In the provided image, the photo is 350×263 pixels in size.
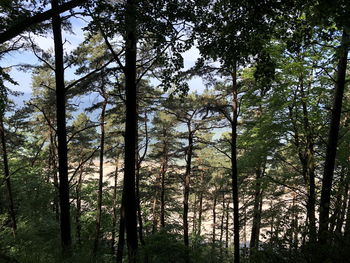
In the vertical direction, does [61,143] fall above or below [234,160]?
above

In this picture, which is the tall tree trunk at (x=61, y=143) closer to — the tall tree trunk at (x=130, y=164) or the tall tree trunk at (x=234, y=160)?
the tall tree trunk at (x=130, y=164)

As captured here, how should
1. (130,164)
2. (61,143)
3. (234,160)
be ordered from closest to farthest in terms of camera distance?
(130,164), (61,143), (234,160)

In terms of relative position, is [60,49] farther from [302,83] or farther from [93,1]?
[302,83]

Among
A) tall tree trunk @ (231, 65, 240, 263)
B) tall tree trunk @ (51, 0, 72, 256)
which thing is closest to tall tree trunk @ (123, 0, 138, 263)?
tall tree trunk @ (51, 0, 72, 256)

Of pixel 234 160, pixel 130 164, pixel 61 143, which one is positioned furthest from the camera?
pixel 234 160

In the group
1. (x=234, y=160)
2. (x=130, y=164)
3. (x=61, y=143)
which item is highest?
(x=61, y=143)

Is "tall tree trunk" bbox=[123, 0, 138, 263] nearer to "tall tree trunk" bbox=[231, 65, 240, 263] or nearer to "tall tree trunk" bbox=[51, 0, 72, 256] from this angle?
"tall tree trunk" bbox=[51, 0, 72, 256]

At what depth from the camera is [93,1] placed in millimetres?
4199

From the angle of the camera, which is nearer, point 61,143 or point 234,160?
point 61,143

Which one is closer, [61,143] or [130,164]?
[130,164]

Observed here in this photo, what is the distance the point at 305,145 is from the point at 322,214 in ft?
18.6

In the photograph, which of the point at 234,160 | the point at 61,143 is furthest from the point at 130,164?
the point at 234,160

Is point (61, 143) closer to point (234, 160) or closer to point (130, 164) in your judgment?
point (130, 164)

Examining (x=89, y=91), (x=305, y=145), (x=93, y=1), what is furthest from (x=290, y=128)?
(x=89, y=91)
